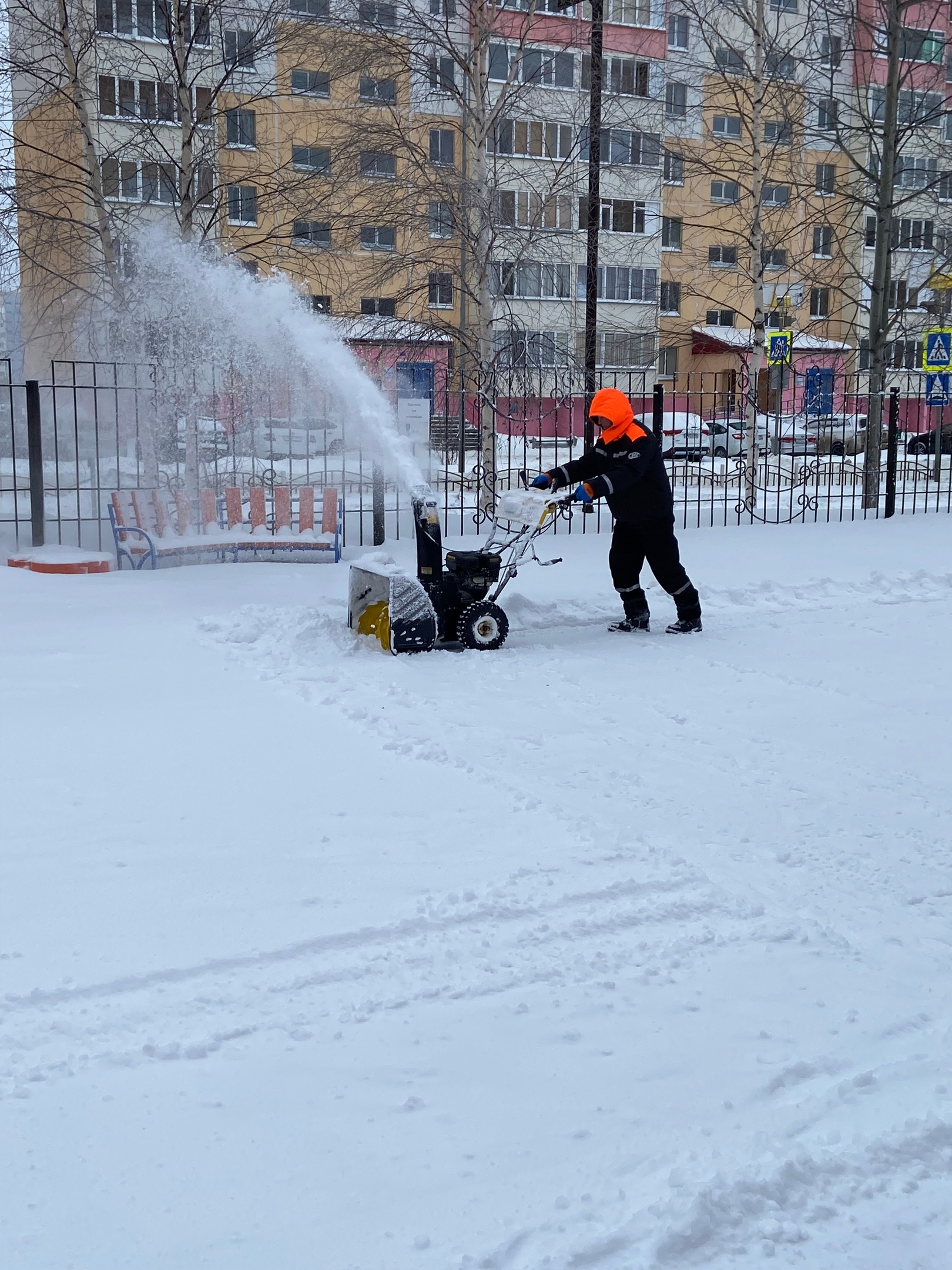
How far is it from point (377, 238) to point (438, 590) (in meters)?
20.3

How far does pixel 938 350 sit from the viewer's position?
1597 cm

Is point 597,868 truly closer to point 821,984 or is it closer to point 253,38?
point 821,984

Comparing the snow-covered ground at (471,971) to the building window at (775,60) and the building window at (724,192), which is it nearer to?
the building window at (775,60)

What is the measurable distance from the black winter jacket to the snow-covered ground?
1662 millimetres

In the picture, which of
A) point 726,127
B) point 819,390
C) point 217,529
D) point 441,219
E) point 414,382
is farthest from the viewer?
point 726,127

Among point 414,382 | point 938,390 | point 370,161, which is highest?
point 370,161

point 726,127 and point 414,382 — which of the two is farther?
point 726,127

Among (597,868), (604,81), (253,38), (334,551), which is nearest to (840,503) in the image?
(604,81)

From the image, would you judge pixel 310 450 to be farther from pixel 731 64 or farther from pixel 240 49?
pixel 731 64

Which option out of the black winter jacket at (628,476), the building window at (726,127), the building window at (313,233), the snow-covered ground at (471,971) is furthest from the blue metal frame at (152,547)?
the building window at (726,127)

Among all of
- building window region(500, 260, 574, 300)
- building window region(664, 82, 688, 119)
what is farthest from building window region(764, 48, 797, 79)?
building window region(500, 260, 574, 300)

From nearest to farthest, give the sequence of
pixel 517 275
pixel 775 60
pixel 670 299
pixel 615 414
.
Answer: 1. pixel 615 414
2. pixel 775 60
3. pixel 517 275
4. pixel 670 299

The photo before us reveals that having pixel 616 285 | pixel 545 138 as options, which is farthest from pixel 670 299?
pixel 545 138

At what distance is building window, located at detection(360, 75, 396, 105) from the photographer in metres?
15.0
